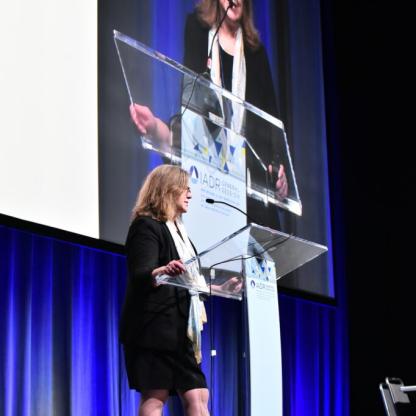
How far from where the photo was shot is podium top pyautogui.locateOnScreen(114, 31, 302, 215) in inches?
161

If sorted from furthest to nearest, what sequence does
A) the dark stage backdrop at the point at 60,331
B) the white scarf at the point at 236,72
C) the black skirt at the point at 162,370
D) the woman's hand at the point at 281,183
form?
the woman's hand at the point at 281,183 → the white scarf at the point at 236,72 → the dark stage backdrop at the point at 60,331 → the black skirt at the point at 162,370

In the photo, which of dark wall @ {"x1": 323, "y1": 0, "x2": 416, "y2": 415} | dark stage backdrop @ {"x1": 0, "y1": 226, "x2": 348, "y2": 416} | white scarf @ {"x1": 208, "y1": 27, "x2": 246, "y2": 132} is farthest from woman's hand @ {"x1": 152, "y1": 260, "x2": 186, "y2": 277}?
dark wall @ {"x1": 323, "y1": 0, "x2": 416, "y2": 415}

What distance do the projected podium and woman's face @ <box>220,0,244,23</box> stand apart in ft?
2.02

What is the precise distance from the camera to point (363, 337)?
6.28 m

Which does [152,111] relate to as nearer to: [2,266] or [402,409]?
[2,266]

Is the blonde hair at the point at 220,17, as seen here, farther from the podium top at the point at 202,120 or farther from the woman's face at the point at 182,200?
the woman's face at the point at 182,200

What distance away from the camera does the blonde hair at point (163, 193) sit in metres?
2.94

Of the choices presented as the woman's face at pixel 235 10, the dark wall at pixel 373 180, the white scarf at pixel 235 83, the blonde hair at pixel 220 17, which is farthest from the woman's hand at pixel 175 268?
the dark wall at pixel 373 180

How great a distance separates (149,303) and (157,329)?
3.8 inches

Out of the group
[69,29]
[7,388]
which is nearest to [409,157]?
[69,29]

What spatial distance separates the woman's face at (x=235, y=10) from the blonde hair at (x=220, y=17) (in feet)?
0.12

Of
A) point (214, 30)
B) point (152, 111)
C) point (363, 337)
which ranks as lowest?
point (363, 337)

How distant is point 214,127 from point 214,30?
0.74 metres

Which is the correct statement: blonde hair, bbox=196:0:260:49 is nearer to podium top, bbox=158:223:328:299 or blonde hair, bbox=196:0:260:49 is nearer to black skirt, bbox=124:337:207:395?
podium top, bbox=158:223:328:299
